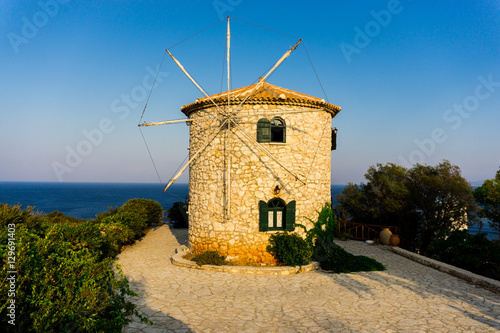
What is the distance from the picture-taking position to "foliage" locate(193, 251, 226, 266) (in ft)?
34.5

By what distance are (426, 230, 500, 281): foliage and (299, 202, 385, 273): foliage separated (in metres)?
3.08

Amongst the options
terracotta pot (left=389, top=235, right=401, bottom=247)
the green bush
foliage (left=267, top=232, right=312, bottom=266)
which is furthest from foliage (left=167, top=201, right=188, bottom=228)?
terracotta pot (left=389, top=235, right=401, bottom=247)

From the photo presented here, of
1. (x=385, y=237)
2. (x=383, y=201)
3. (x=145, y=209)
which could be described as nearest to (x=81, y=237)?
(x=145, y=209)

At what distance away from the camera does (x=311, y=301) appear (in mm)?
7629

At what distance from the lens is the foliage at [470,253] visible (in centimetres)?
1014

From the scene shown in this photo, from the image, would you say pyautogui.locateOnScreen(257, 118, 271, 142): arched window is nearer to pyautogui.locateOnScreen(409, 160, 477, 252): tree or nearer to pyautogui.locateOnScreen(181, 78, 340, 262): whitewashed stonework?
pyautogui.locateOnScreen(181, 78, 340, 262): whitewashed stonework

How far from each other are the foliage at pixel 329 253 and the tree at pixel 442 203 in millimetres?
10313

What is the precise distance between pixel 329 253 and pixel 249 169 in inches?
194

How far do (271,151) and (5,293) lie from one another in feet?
28.6

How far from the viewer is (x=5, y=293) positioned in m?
3.74

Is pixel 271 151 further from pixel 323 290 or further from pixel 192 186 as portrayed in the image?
pixel 323 290

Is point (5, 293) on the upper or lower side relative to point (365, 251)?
upper

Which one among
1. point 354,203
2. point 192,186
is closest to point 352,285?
point 192,186

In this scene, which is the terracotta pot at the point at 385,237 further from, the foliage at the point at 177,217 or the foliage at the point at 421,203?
the foliage at the point at 177,217
